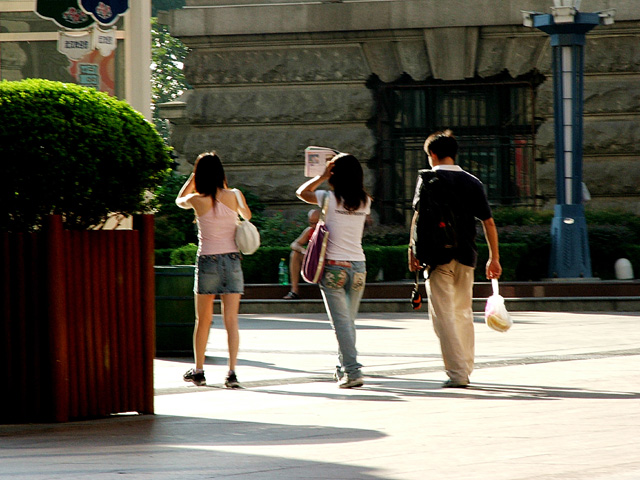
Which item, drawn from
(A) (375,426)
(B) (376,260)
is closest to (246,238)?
(A) (375,426)

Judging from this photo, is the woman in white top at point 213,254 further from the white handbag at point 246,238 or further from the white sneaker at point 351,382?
the white sneaker at point 351,382

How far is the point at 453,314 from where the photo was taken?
30.5ft

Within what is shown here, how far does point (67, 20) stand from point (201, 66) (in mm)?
10578

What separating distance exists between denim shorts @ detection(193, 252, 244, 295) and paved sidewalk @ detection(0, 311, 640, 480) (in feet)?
2.41

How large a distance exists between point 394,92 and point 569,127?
3634 millimetres

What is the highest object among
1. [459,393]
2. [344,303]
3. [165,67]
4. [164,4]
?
[164,4]

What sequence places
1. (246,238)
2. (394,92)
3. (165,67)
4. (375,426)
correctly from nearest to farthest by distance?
1. (375,426)
2. (246,238)
3. (394,92)
4. (165,67)

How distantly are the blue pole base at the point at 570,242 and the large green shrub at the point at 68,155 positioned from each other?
1116cm

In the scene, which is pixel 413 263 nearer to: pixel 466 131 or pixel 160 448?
pixel 160 448

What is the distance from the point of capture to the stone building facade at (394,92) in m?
19.8

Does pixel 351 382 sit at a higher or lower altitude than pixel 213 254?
lower

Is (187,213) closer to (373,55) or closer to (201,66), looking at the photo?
(201,66)

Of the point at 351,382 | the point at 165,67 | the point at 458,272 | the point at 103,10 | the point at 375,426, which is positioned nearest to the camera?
the point at 375,426

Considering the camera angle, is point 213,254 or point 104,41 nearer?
point 213,254
